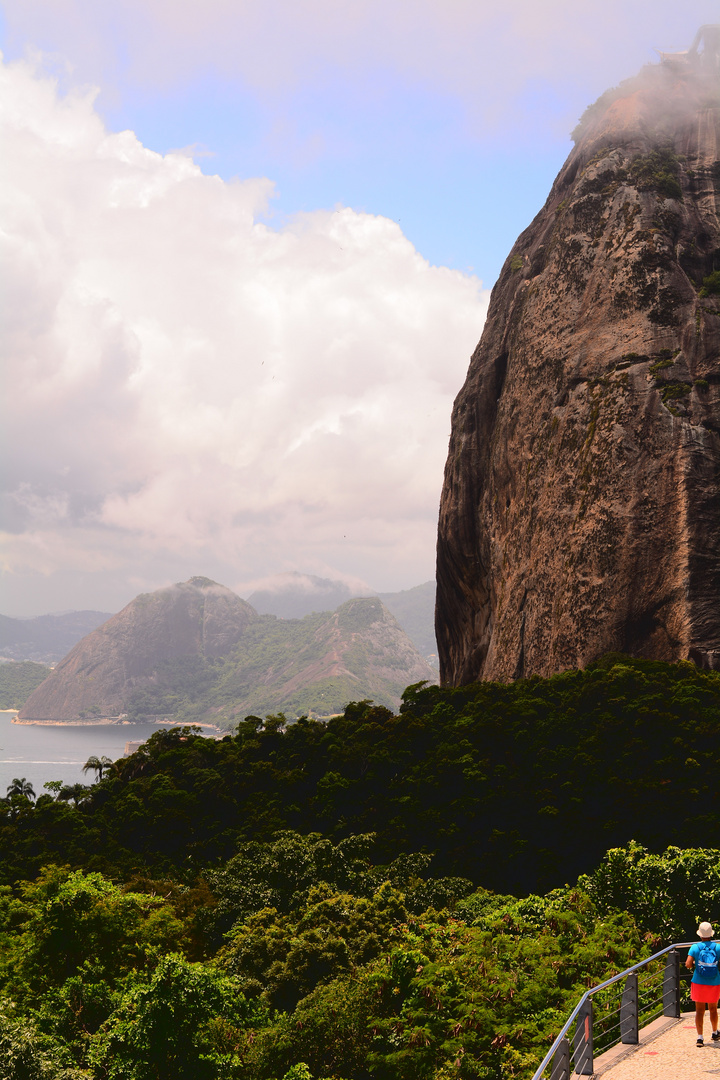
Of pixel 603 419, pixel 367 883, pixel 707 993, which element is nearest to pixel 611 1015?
pixel 707 993

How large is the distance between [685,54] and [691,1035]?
5978cm

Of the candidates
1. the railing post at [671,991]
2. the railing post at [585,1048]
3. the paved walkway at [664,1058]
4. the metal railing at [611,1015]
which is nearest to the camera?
the metal railing at [611,1015]

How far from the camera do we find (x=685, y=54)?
5259cm

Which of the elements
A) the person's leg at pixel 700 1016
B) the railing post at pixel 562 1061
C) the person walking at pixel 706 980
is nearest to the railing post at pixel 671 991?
the person walking at pixel 706 980

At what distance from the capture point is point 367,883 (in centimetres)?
2442

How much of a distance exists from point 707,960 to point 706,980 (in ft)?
0.70

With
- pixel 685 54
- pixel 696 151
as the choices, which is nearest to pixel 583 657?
pixel 696 151

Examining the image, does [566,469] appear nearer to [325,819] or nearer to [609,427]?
[609,427]

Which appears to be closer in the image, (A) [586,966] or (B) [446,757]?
(A) [586,966]

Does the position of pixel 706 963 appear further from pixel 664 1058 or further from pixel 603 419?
pixel 603 419

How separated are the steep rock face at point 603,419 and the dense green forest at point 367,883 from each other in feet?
13.3

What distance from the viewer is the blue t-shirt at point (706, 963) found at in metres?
9.19

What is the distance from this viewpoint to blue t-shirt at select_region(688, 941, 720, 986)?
919cm

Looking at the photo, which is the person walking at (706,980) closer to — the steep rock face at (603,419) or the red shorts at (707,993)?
the red shorts at (707,993)
